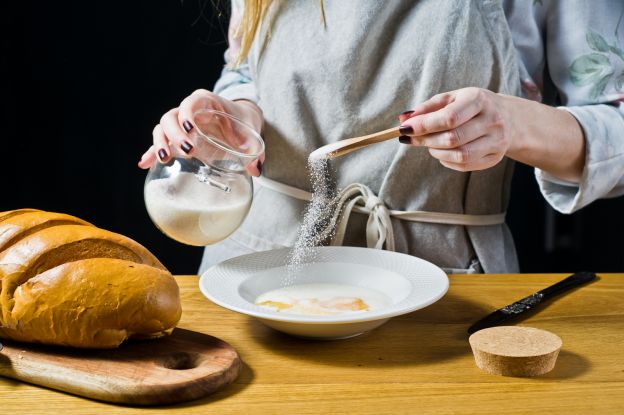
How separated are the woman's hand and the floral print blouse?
37 millimetres

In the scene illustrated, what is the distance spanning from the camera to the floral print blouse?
44.5 inches

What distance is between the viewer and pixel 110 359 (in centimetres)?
79

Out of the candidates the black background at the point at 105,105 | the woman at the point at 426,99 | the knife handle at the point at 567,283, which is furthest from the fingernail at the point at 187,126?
the black background at the point at 105,105

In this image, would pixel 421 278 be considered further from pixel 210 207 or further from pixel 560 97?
pixel 560 97

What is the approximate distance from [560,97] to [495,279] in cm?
36

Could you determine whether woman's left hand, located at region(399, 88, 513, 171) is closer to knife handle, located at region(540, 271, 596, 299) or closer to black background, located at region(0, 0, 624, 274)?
knife handle, located at region(540, 271, 596, 299)

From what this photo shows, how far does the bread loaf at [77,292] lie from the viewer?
79cm

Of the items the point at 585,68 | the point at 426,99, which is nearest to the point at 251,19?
the point at 426,99

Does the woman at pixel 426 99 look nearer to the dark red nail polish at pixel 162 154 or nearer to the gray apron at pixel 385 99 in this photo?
the gray apron at pixel 385 99

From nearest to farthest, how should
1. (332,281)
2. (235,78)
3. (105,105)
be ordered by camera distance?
1. (332,281)
2. (235,78)
3. (105,105)

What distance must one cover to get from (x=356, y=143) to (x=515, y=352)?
323mm

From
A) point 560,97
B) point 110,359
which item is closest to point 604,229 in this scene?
point 560,97

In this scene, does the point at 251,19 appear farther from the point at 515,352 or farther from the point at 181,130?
the point at 515,352

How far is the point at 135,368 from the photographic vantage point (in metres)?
0.77
